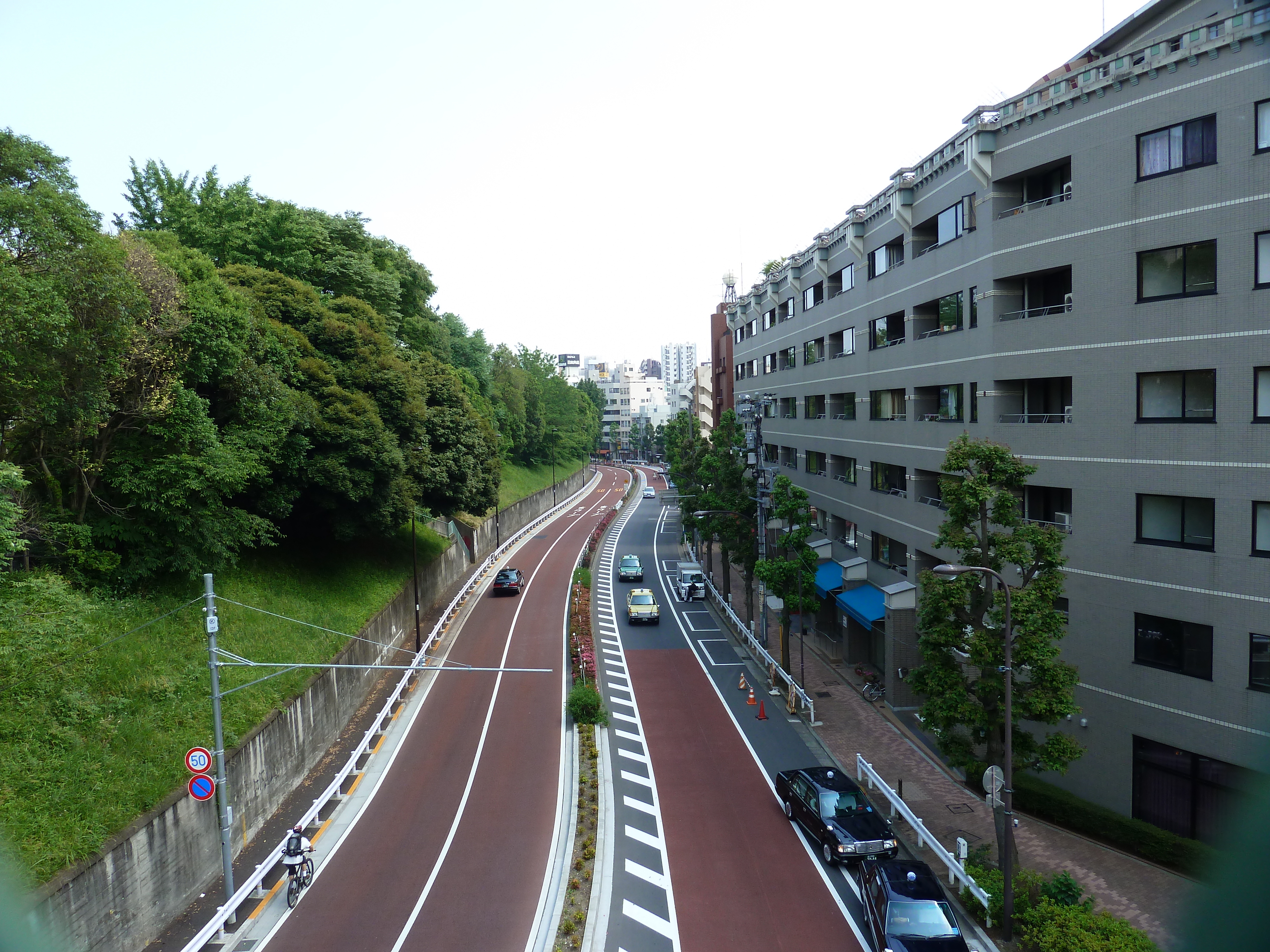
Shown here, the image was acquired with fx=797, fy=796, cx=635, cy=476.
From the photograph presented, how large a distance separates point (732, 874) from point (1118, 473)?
46.6ft

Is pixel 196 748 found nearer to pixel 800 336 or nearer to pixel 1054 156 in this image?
pixel 1054 156

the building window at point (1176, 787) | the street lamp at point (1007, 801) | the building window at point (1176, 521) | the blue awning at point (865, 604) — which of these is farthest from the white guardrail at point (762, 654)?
the building window at point (1176, 521)

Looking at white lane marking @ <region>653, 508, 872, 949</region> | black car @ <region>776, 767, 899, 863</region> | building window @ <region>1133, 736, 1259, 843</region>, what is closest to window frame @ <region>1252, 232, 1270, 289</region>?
building window @ <region>1133, 736, 1259, 843</region>

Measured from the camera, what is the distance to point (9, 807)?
14539 millimetres

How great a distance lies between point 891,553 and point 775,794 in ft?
44.5

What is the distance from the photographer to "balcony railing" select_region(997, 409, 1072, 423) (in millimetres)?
22766

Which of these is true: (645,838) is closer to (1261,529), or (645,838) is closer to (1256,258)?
(1261,529)

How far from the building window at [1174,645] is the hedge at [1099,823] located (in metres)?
3.85

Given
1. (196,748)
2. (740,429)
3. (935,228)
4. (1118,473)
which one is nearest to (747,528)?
(740,429)

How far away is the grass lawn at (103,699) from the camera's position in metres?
15.2

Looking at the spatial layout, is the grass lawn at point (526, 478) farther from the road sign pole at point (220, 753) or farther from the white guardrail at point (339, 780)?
the road sign pole at point (220, 753)

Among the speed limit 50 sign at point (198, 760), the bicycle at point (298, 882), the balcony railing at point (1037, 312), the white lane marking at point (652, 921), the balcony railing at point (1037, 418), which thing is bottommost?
the white lane marking at point (652, 921)

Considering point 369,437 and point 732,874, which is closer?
point 732,874

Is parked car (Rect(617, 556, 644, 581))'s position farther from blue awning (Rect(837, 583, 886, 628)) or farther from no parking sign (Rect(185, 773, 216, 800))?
no parking sign (Rect(185, 773, 216, 800))
